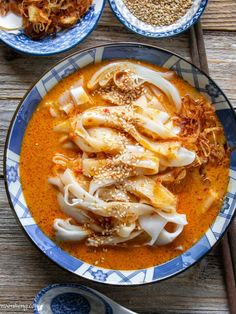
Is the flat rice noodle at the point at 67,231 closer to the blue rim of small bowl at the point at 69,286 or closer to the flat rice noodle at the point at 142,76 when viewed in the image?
the blue rim of small bowl at the point at 69,286

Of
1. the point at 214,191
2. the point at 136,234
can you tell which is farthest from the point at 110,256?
the point at 214,191

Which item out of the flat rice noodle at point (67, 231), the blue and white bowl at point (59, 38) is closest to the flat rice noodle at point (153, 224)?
the flat rice noodle at point (67, 231)

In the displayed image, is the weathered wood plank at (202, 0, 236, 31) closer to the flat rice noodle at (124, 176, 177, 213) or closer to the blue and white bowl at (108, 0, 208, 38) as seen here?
the blue and white bowl at (108, 0, 208, 38)

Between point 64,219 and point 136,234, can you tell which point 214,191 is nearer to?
point 136,234

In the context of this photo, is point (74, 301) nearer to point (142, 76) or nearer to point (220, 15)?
point (142, 76)

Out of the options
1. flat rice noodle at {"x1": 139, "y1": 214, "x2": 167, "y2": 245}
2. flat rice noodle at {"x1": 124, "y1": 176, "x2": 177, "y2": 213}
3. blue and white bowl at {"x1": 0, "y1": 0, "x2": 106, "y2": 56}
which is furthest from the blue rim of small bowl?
blue and white bowl at {"x1": 0, "y1": 0, "x2": 106, "y2": 56}

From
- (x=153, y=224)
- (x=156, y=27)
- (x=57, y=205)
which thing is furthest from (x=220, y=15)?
(x=57, y=205)
